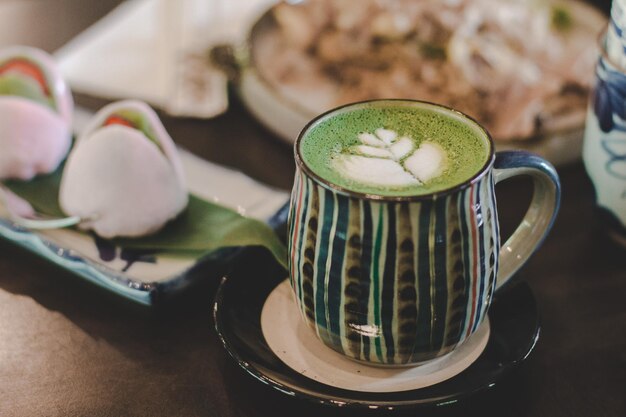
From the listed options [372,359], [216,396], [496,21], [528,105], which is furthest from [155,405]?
[496,21]

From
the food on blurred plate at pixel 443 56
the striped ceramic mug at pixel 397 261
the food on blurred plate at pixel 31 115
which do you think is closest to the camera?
the striped ceramic mug at pixel 397 261

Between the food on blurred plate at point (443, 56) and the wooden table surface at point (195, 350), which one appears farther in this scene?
the food on blurred plate at point (443, 56)

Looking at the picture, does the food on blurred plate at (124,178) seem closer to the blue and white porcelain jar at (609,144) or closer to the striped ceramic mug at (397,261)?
the striped ceramic mug at (397,261)

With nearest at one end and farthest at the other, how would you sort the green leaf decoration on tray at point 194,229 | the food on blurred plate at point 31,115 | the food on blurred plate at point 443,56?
the green leaf decoration on tray at point 194,229, the food on blurred plate at point 31,115, the food on blurred plate at point 443,56

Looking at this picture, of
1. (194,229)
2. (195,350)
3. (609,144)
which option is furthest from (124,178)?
(609,144)

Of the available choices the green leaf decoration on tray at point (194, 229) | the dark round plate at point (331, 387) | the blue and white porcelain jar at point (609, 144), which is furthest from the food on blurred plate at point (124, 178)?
the blue and white porcelain jar at point (609, 144)

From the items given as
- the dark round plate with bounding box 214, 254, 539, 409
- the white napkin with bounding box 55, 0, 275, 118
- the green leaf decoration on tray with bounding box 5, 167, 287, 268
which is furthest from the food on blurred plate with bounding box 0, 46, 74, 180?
the dark round plate with bounding box 214, 254, 539, 409
